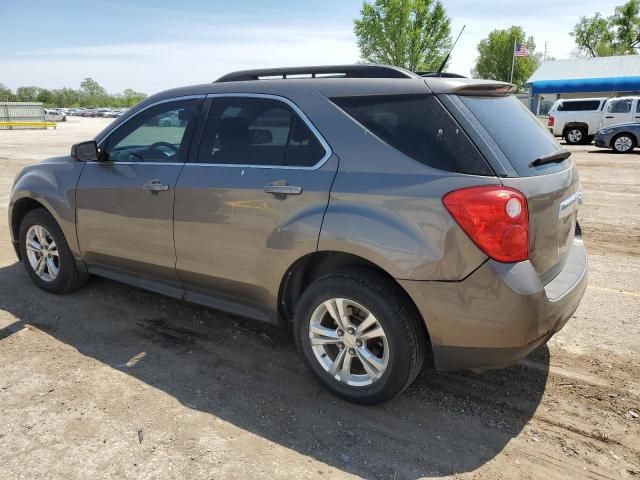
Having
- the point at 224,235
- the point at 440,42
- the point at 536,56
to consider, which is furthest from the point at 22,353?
the point at 536,56

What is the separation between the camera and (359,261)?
2.91m

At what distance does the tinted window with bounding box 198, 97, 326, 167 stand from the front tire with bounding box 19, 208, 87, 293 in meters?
1.83

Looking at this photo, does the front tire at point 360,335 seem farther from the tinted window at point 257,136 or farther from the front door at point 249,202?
the tinted window at point 257,136

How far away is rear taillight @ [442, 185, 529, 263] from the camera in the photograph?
2447mm

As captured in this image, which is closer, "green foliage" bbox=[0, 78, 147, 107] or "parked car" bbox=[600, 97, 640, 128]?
"parked car" bbox=[600, 97, 640, 128]

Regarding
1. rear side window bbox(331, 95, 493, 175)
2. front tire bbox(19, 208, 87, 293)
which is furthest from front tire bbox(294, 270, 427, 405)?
front tire bbox(19, 208, 87, 293)

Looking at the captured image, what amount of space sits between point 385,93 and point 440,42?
59.6 m

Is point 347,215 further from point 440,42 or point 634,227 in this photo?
point 440,42

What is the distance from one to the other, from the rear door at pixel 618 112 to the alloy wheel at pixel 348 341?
73.6ft

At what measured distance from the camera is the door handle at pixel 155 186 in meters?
3.59

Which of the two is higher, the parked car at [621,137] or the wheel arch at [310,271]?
the parked car at [621,137]

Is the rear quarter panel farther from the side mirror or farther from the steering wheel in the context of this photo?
the side mirror

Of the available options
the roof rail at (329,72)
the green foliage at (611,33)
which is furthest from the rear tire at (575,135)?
the green foliage at (611,33)

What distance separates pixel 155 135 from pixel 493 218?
103 inches
